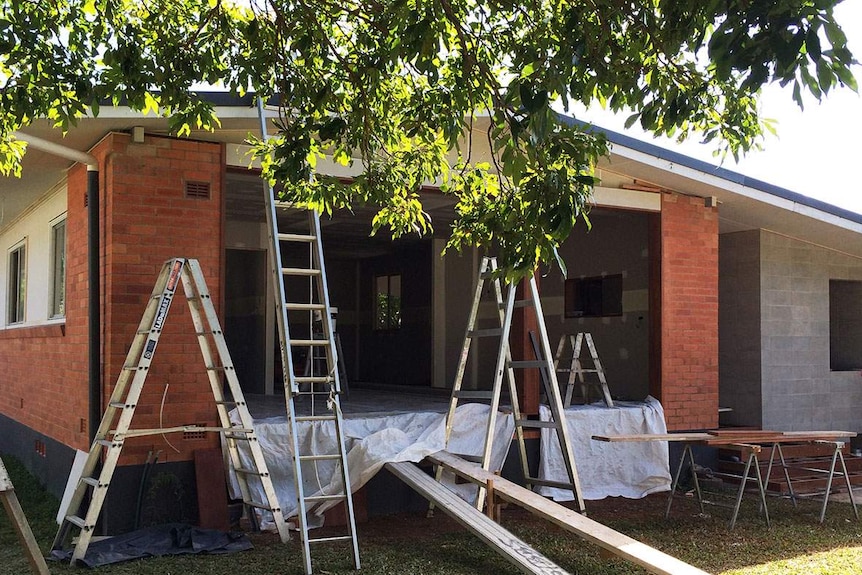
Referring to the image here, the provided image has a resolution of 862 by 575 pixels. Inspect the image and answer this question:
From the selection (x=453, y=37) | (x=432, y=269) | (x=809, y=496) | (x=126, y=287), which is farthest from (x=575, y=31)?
(x=432, y=269)

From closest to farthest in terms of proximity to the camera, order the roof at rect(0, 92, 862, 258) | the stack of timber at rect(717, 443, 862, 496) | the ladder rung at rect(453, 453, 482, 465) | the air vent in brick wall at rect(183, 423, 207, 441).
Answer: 1. the roof at rect(0, 92, 862, 258)
2. the air vent in brick wall at rect(183, 423, 207, 441)
3. the ladder rung at rect(453, 453, 482, 465)
4. the stack of timber at rect(717, 443, 862, 496)

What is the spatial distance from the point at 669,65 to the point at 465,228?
188cm

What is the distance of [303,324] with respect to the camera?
20.5 metres

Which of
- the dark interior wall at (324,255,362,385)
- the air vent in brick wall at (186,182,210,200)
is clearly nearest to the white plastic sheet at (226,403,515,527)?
the air vent in brick wall at (186,182,210,200)

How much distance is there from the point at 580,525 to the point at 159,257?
441 cm

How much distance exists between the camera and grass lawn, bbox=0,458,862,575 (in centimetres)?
711

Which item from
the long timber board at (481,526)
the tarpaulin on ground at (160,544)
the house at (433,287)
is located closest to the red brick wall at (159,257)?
the house at (433,287)

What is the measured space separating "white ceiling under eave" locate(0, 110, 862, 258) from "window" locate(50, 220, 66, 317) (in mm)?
548

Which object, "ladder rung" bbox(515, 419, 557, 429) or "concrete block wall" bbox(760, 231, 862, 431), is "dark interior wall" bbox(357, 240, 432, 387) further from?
"ladder rung" bbox(515, 419, 557, 429)

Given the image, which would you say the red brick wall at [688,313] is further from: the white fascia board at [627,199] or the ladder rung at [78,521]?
the ladder rung at [78,521]

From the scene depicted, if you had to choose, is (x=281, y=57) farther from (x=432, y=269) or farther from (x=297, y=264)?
(x=297, y=264)

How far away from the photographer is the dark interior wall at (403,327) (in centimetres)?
1791

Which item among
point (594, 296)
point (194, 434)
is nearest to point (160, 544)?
point (194, 434)

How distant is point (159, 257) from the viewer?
8.28 m
